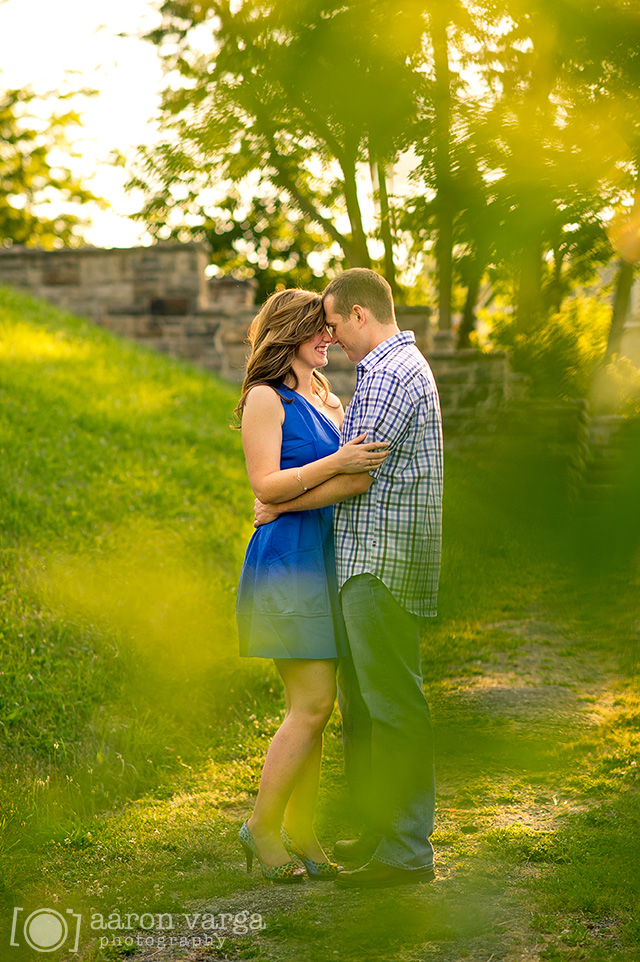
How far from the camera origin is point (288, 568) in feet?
10.2

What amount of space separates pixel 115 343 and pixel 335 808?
802cm

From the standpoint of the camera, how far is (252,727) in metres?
5.13

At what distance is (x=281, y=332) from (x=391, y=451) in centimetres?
65

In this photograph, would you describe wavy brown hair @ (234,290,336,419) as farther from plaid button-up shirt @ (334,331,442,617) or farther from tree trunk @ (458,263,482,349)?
tree trunk @ (458,263,482,349)

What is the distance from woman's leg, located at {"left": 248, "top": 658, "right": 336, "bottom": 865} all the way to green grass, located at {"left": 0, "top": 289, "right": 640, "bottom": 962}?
22 centimetres

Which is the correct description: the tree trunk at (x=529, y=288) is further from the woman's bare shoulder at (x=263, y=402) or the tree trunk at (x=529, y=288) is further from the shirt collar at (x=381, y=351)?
the woman's bare shoulder at (x=263, y=402)

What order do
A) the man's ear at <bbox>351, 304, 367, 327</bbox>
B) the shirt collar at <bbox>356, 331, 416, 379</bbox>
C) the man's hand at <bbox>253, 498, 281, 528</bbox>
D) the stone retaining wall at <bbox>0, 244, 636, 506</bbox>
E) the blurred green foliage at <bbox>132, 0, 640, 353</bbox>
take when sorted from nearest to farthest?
the blurred green foliage at <bbox>132, 0, 640, 353</bbox> < the man's ear at <bbox>351, 304, 367, 327</bbox> < the shirt collar at <bbox>356, 331, 416, 379</bbox> < the man's hand at <bbox>253, 498, 281, 528</bbox> < the stone retaining wall at <bbox>0, 244, 636, 506</bbox>

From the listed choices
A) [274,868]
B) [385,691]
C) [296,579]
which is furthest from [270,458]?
[274,868]

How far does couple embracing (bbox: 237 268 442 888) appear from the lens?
2762 millimetres

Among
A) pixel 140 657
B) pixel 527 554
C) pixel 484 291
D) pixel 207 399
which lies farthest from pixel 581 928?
pixel 207 399

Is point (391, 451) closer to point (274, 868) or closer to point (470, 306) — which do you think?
point (274, 868)

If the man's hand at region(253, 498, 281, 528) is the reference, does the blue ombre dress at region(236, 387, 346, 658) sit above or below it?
below

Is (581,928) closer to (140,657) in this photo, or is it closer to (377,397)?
(377,397)

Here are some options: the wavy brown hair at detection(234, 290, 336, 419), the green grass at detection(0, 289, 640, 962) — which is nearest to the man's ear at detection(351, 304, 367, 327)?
the wavy brown hair at detection(234, 290, 336, 419)
